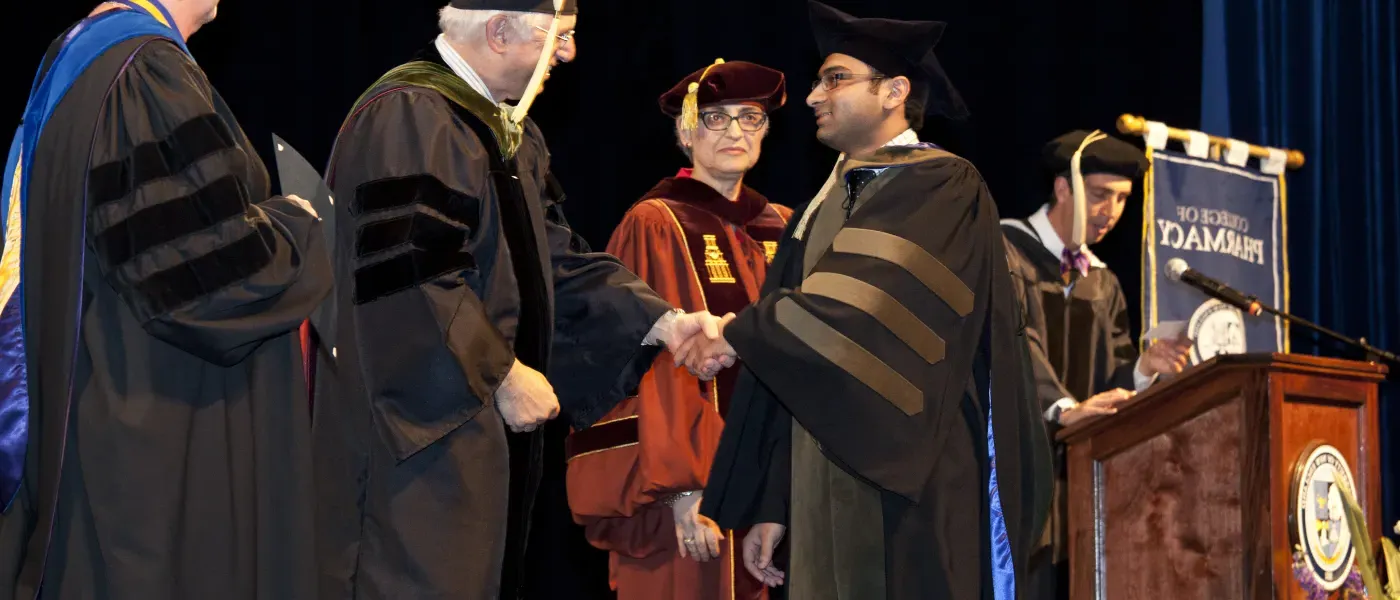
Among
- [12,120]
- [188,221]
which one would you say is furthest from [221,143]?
[12,120]

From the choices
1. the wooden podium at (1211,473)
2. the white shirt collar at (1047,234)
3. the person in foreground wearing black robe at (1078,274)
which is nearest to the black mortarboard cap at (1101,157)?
the person in foreground wearing black robe at (1078,274)

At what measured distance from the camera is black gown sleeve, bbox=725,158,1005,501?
10.9 ft

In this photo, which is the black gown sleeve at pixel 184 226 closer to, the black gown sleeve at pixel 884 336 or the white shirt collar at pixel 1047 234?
the black gown sleeve at pixel 884 336

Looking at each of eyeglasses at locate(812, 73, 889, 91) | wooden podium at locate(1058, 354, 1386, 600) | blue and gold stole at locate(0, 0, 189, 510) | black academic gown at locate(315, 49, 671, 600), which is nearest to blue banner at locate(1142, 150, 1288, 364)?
wooden podium at locate(1058, 354, 1386, 600)

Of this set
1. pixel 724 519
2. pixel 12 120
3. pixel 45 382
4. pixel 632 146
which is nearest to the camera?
pixel 45 382

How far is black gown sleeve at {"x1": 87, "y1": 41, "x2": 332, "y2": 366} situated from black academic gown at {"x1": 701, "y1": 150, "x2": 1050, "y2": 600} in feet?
3.62

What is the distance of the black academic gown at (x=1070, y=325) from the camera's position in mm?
5629

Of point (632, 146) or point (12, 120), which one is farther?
point (632, 146)

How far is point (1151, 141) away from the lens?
6.21 m

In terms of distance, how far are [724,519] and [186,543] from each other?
4.55 ft

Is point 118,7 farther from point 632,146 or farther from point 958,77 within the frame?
point 958,77

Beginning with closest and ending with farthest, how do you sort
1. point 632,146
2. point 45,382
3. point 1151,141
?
1. point 45,382
2. point 632,146
3. point 1151,141

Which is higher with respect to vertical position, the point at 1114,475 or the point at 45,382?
the point at 45,382

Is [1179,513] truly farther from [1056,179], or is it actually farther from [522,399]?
[522,399]
